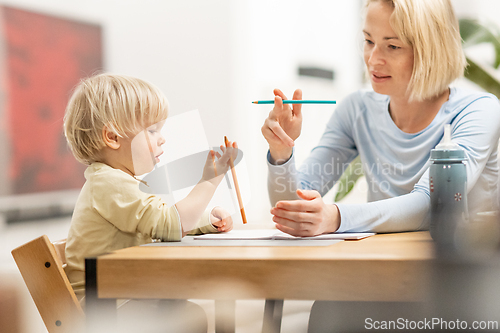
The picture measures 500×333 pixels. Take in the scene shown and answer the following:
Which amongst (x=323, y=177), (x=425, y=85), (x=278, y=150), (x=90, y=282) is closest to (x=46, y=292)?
(x=90, y=282)

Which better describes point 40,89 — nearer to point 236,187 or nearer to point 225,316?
point 236,187

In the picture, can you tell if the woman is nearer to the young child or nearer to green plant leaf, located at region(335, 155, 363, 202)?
the young child

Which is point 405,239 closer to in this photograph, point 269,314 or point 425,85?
point 269,314

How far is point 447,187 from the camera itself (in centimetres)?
72

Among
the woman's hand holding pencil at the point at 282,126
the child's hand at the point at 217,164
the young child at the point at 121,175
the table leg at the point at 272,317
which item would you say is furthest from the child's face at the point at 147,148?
the table leg at the point at 272,317

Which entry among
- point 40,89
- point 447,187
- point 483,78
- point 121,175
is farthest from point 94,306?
point 40,89

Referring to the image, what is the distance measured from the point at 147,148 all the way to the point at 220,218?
0.68 feet

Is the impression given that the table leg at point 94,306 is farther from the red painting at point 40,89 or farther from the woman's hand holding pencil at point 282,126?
the red painting at point 40,89

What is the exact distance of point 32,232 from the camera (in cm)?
247

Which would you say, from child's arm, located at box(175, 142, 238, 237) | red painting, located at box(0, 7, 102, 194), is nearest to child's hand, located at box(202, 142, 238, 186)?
child's arm, located at box(175, 142, 238, 237)

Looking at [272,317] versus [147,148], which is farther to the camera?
[147,148]

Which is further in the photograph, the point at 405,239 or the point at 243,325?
the point at 243,325

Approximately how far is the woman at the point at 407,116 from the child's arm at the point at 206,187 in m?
0.14

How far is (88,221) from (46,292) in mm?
169
